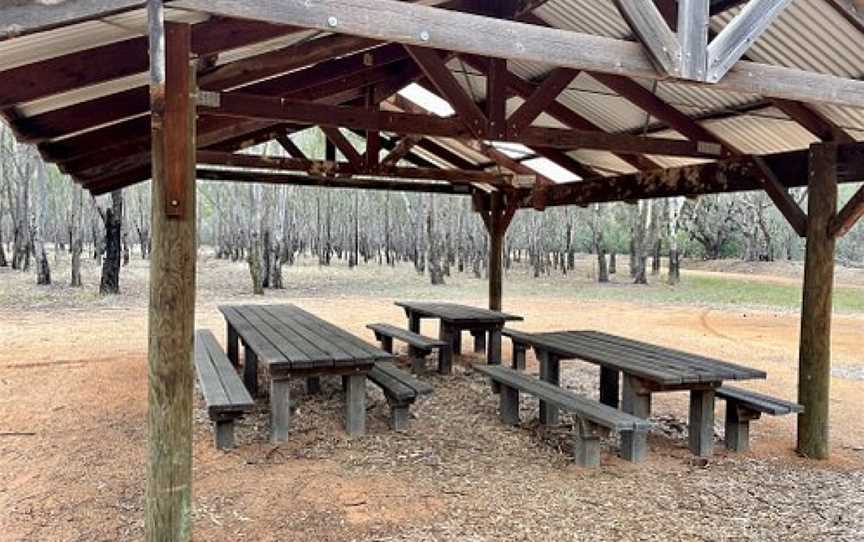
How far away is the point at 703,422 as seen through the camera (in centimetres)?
465

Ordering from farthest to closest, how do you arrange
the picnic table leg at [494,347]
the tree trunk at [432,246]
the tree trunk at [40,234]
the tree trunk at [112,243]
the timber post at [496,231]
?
the tree trunk at [432,246]
the tree trunk at [40,234]
the tree trunk at [112,243]
the timber post at [496,231]
the picnic table leg at [494,347]

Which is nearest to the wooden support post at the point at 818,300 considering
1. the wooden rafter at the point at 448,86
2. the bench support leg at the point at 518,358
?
the wooden rafter at the point at 448,86

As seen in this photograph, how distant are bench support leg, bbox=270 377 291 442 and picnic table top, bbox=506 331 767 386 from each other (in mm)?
2484

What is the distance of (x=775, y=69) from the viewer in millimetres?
3256

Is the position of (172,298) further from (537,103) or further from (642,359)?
(642,359)

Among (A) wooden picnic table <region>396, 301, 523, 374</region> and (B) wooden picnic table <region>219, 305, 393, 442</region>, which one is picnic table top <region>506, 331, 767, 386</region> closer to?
(A) wooden picnic table <region>396, 301, 523, 374</region>

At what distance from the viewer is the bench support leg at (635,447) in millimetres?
4438

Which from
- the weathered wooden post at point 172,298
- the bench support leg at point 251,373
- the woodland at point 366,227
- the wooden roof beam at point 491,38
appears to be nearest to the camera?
the wooden roof beam at point 491,38

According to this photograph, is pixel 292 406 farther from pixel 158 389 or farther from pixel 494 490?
pixel 158 389

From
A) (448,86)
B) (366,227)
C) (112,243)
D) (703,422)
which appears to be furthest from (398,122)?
(366,227)

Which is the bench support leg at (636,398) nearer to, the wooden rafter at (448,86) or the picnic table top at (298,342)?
the picnic table top at (298,342)

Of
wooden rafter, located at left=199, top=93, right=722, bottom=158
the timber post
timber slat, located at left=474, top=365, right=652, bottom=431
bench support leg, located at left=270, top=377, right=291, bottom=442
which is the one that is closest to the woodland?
the timber post

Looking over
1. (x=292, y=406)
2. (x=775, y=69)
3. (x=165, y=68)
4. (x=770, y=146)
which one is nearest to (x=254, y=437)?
(x=292, y=406)

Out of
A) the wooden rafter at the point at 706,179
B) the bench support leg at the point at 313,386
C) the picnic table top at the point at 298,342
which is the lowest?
the bench support leg at the point at 313,386
